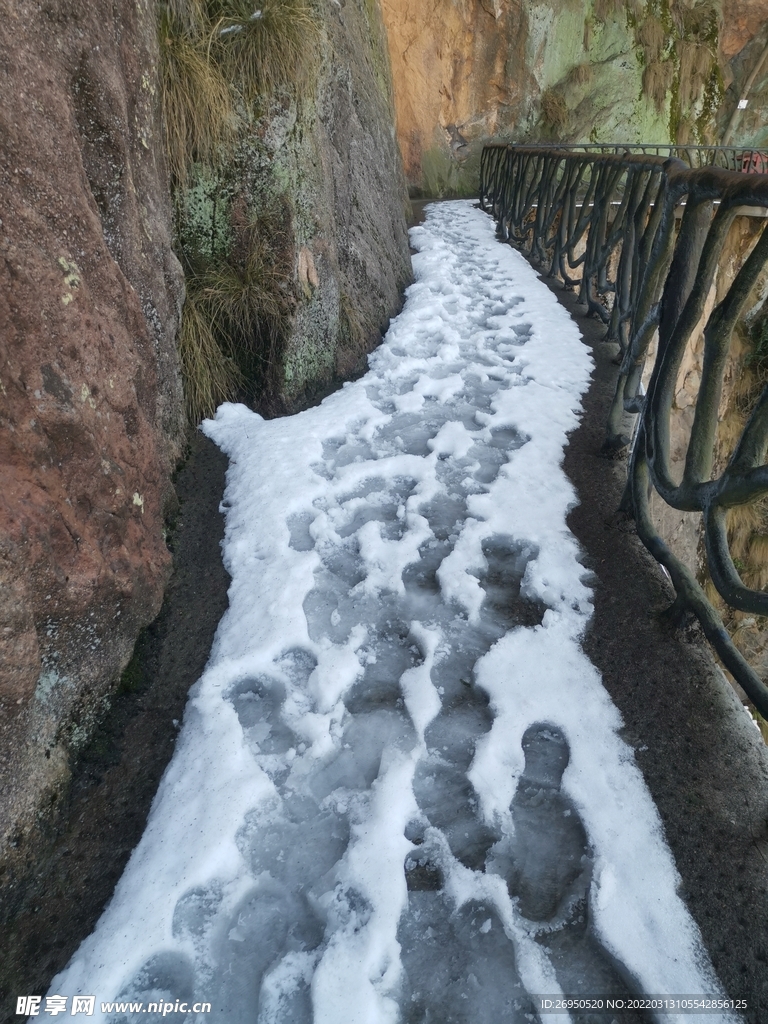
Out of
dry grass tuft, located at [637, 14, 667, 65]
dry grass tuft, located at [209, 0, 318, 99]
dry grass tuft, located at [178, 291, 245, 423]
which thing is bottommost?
dry grass tuft, located at [178, 291, 245, 423]

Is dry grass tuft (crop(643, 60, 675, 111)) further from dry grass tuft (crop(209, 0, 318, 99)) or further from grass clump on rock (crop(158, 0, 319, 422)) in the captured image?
dry grass tuft (crop(209, 0, 318, 99))

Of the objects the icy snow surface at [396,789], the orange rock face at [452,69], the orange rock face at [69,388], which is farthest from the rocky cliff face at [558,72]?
the icy snow surface at [396,789]

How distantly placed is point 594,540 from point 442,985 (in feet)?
4.27

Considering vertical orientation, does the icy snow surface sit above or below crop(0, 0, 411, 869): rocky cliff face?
below

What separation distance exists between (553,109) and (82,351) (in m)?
12.1

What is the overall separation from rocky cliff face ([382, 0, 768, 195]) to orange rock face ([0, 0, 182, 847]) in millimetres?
9469

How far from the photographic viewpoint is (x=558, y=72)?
10633 millimetres

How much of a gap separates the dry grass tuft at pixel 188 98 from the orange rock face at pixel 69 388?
33 centimetres

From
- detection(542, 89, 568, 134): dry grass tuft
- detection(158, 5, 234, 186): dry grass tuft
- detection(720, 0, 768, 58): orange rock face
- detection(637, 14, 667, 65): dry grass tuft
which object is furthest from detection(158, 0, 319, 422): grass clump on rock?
detection(720, 0, 768, 58): orange rock face

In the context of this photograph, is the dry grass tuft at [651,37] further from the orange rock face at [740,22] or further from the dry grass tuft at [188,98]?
the dry grass tuft at [188,98]

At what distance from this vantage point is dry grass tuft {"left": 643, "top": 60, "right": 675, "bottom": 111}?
10938 mm

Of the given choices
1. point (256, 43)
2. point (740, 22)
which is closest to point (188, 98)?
point (256, 43)

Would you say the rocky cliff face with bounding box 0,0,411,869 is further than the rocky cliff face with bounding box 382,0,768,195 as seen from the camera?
No

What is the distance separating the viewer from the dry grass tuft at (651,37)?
10641mm
